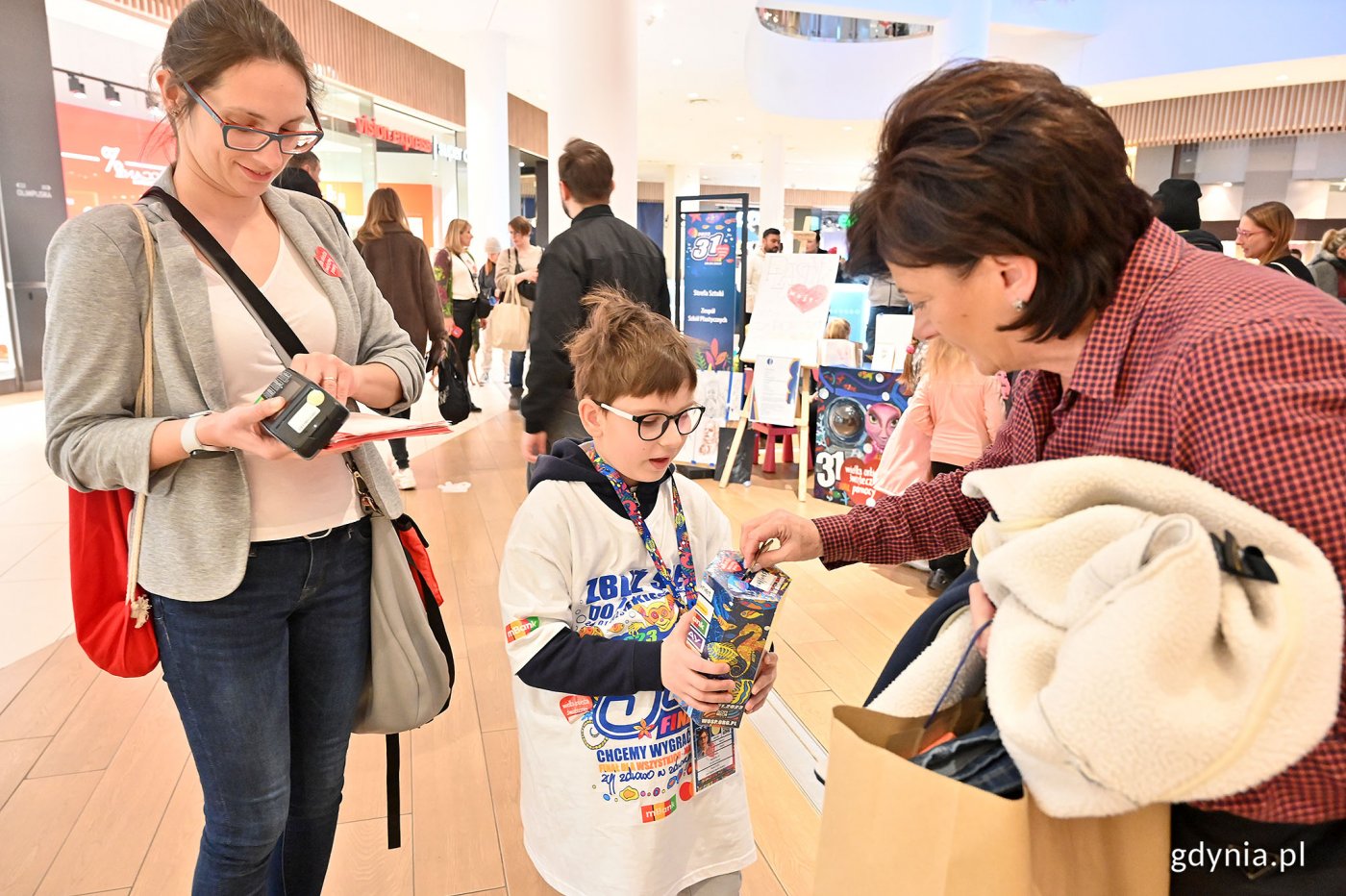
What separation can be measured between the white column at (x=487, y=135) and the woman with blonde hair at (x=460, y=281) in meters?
3.56

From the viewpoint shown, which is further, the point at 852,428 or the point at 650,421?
the point at 852,428

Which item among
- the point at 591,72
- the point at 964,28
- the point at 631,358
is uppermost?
the point at 964,28

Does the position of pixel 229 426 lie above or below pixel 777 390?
above

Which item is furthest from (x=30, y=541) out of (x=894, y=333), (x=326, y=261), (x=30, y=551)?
(x=894, y=333)

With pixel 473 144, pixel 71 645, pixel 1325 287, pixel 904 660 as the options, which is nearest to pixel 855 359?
pixel 1325 287

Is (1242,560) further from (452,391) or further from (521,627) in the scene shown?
(452,391)

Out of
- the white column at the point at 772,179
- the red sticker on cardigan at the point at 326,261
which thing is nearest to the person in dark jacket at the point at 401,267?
the red sticker on cardigan at the point at 326,261

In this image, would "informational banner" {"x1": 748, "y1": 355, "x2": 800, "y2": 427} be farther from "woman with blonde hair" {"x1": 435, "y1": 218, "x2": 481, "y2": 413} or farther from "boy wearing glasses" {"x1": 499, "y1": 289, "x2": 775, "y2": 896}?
"boy wearing glasses" {"x1": 499, "y1": 289, "x2": 775, "y2": 896}

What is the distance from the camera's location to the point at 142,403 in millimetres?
1279

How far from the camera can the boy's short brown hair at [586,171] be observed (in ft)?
10.7

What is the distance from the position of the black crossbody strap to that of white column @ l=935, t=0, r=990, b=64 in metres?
10.5

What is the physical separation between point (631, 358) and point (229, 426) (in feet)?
2.09

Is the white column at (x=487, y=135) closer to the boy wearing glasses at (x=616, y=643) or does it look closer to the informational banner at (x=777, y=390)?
the informational banner at (x=777, y=390)

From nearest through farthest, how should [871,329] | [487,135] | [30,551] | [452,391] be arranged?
[452,391]
[30,551]
[871,329]
[487,135]
